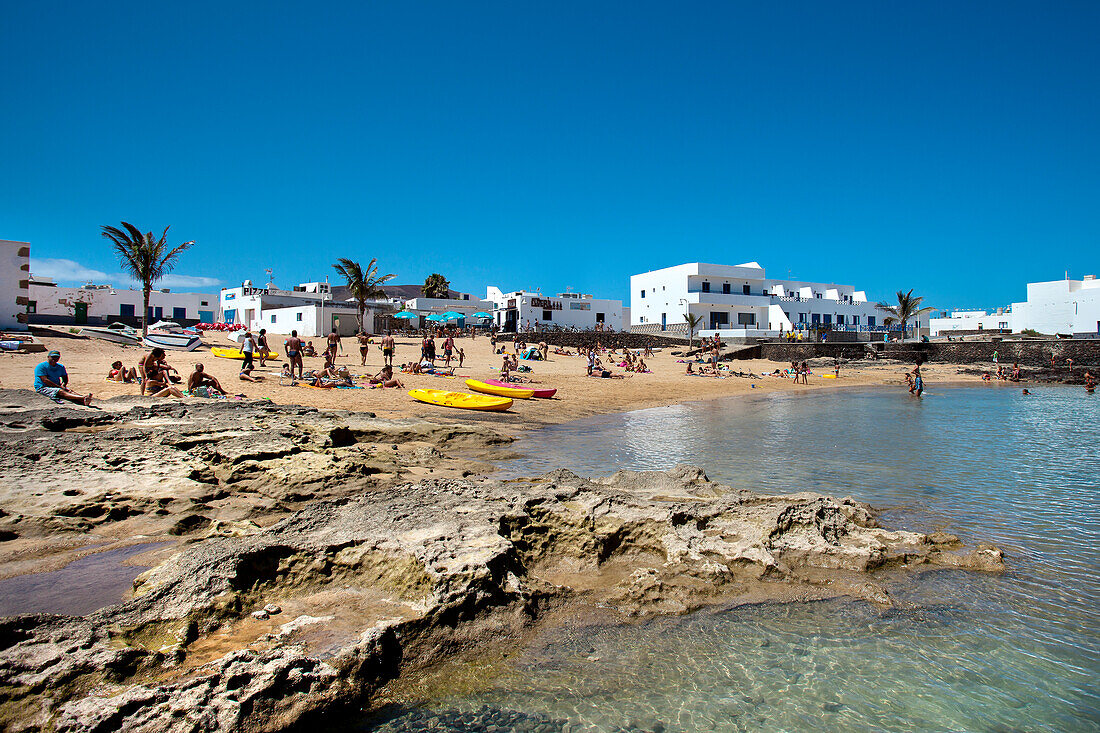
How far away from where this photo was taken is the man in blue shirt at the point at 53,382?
33.7 ft

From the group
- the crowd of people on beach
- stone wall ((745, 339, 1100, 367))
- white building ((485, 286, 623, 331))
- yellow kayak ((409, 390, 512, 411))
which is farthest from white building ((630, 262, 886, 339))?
yellow kayak ((409, 390, 512, 411))

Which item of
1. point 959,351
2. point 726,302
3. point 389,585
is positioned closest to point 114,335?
point 389,585

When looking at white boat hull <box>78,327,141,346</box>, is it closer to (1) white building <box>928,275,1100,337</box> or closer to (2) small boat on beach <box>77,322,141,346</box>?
(2) small boat on beach <box>77,322,141,346</box>

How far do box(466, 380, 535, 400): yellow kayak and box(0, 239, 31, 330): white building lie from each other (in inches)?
927

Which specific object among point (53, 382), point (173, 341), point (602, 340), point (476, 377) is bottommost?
point (476, 377)

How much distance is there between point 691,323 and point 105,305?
51400 mm

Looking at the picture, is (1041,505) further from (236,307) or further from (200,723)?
(236,307)

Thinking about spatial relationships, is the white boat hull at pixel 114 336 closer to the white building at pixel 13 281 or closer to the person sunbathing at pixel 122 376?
the white building at pixel 13 281

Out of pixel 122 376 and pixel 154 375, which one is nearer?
pixel 154 375

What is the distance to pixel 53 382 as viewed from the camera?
10.9 metres

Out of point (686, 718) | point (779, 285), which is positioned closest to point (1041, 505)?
point (686, 718)

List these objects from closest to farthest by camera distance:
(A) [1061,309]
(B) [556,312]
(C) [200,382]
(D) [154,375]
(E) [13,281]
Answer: (D) [154,375]
(C) [200,382]
(E) [13,281]
(A) [1061,309]
(B) [556,312]

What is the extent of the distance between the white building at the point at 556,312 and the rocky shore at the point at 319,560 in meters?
48.2

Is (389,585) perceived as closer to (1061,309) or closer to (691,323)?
(691,323)
